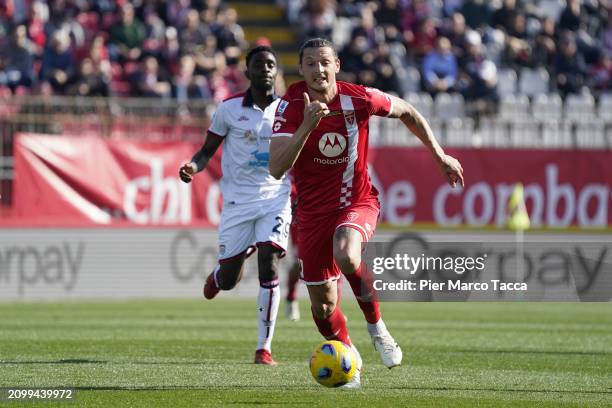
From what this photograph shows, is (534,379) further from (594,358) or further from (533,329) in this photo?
(533,329)

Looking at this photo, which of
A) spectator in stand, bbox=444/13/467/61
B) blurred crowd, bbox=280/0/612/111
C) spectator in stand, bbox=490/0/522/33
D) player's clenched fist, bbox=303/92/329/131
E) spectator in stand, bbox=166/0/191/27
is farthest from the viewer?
spectator in stand, bbox=490/0/522/33

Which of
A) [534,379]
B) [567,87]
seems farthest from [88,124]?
[534,379]

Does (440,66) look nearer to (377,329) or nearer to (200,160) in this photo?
(200,160)

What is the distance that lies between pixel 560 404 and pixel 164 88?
16.3 meters

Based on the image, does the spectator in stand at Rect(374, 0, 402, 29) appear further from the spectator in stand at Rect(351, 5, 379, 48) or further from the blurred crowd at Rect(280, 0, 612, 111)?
the spectator in stand at Rect(351, 5, 379, 48)

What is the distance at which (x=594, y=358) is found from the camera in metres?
11.7

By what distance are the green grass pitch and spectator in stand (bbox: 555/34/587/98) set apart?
9.53 metres

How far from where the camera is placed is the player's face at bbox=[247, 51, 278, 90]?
11.3 meters

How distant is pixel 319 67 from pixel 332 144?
1.93ft

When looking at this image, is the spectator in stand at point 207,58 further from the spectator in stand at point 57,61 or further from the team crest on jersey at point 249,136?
the team crest on jersey at point 249,136

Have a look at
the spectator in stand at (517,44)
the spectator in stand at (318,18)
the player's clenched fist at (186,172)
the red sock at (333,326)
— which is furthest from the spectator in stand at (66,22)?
the red sock at (333,326)

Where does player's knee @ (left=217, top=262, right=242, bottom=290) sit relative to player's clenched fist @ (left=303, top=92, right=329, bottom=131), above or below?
below

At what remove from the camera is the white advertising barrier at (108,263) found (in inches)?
803

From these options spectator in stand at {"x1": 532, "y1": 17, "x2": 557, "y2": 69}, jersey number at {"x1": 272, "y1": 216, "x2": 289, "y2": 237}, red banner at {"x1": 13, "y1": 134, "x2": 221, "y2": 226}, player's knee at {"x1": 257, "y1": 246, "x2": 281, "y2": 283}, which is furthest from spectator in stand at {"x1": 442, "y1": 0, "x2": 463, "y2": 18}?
player's knee at {"x1": 257, "y1": 246, "x2": 281, "y2": 283}
